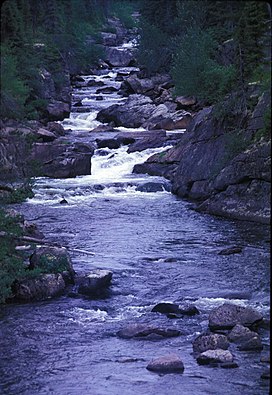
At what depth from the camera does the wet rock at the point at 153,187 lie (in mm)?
33625

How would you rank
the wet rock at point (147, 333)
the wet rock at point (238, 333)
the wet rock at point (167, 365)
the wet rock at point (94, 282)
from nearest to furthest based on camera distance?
the wet rock at point (167, 365) < the wet rock at point (238, 333) < the wet rock at point (147, 333) < the wet rock at point (94, 282)

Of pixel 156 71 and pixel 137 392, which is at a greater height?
pixel 156 71

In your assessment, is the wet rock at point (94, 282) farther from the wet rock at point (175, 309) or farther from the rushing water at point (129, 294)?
the wet rock at point (175, 309)

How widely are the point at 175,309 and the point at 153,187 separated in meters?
16.7

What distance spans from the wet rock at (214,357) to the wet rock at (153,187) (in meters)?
19.5

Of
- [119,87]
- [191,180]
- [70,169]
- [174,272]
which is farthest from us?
[119,87]

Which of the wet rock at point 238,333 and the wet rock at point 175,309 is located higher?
the wet rock at point 238,333

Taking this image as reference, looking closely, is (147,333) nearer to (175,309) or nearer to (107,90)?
(175,309)

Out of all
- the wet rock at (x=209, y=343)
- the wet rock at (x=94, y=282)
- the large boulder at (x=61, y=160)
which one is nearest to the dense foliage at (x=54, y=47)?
the large boulder at (x=61, y=160)

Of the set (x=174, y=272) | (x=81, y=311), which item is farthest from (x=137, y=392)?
(x=174, y=272)

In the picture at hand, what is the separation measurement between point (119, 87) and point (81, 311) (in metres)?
48.5

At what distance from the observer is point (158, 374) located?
1368 centimetres

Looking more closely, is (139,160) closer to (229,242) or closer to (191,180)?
(191,180)

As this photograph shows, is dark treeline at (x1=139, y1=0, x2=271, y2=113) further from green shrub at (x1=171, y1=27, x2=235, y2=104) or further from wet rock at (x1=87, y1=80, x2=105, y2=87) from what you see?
wet rock at (x1=87, y1=80, x2=105, y2=87)
